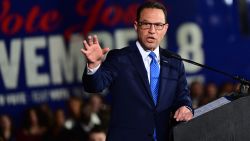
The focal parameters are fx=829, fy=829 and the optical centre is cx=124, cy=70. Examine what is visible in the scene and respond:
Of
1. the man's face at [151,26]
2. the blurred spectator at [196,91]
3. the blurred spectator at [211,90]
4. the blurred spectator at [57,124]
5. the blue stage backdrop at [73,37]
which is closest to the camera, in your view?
the man's face at [151,26]

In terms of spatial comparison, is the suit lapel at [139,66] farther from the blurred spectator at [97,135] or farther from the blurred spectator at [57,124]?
the blurred spectator at [57,124]

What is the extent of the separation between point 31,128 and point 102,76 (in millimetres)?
5387

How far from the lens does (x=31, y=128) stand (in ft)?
28.2

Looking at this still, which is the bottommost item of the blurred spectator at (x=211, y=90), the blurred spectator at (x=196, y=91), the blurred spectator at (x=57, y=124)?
the blurred spectator at (x=211, y=90)

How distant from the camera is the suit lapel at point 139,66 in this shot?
3432 mm

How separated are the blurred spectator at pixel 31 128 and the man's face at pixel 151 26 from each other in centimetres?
493

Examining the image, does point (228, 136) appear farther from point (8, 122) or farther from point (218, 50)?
point (218, 50)

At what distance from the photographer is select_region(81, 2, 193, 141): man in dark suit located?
3416 mm

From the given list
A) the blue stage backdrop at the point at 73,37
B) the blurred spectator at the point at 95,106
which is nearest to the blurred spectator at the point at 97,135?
the blurred spectator at the point at 95,106

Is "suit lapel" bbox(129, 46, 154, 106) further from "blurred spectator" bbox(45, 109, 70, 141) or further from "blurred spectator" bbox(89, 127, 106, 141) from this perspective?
"blurred spectator" bbox(45, 109, 70, 141)

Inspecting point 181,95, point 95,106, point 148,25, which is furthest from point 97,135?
point 95,106

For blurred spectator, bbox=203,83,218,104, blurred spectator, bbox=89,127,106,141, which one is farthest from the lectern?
blurred spectator, bbox=203,83,218,104

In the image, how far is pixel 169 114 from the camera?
3.49 meters

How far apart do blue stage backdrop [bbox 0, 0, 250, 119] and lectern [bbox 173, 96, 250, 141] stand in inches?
232
